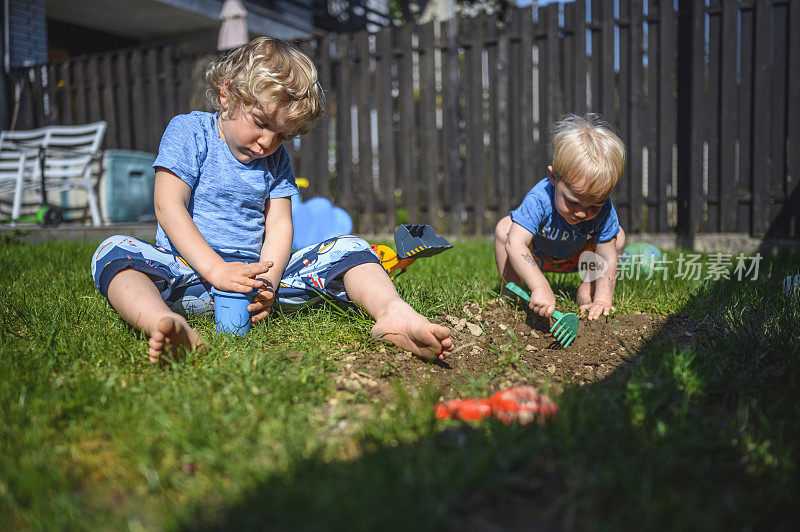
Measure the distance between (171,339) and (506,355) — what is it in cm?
106

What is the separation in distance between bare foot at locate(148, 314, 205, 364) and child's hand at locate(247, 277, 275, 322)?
0.92 ft

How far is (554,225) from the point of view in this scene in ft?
9.02

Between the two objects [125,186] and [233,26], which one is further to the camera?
[233,26]

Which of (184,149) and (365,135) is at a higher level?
(365,135)

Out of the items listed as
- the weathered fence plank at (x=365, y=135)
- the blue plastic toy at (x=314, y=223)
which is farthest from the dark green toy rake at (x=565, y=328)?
the weathered fence plank at (x=365, y=135)

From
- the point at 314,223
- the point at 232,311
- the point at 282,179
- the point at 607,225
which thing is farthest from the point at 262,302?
the point at 314,223

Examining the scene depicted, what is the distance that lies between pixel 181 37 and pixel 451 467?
11.3 m

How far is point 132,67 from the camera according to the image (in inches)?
301

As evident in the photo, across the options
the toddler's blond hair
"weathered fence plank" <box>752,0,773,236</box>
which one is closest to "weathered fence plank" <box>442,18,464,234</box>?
"weathered fence plank" <box>752,0,773,236</box>

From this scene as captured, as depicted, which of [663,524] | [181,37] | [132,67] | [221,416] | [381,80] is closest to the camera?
[663,524]

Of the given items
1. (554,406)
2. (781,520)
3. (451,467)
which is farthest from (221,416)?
(781,520)

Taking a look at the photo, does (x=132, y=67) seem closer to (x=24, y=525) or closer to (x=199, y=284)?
(x=199, y=284)

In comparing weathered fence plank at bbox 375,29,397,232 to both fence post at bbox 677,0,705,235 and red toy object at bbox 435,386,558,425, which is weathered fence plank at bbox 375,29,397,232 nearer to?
fence post at bbox 677,0,705,235

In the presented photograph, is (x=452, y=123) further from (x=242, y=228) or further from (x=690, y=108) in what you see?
(x=242, y=228)
